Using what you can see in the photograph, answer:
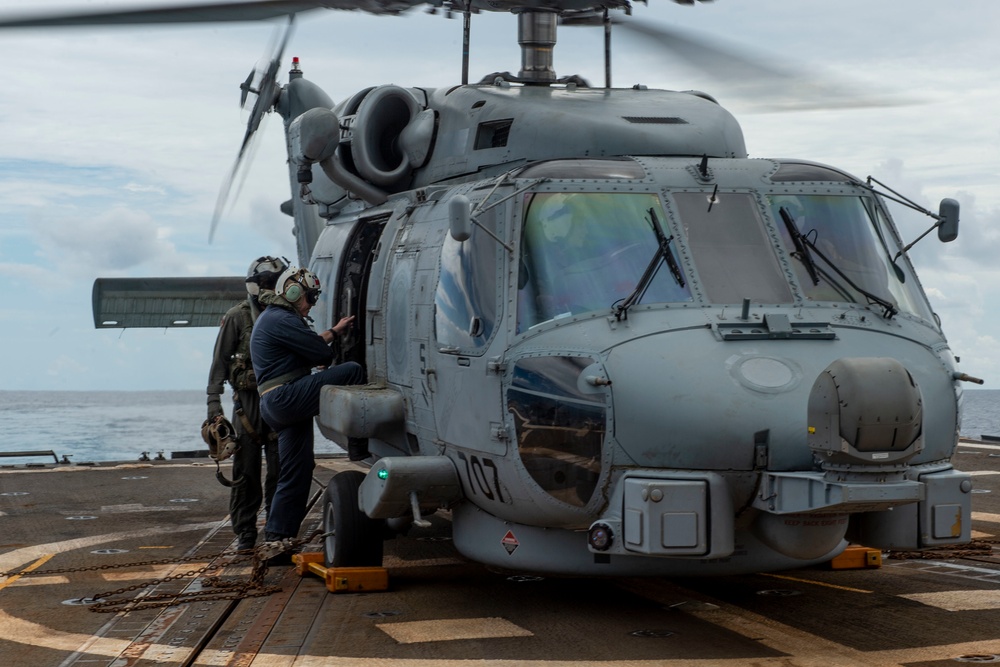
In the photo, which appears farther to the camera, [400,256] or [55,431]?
[55,431]

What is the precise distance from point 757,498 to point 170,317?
38.6 ft

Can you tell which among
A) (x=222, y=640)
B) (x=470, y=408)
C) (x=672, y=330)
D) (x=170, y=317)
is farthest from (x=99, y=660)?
(x=170, y=317)

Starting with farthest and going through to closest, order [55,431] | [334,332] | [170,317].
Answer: [55,431], [170,317], [334,332]

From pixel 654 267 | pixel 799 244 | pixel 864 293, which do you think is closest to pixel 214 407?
pixel 654 267

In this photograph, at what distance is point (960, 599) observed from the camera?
746 cm

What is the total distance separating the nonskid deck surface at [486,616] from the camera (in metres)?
6.33

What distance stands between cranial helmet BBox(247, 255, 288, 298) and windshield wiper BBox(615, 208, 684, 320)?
363 cm

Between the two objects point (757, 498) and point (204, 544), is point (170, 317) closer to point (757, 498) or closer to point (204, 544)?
point (204, 544)

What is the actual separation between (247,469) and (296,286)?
1.59 metres

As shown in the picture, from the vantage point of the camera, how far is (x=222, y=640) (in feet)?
22.3

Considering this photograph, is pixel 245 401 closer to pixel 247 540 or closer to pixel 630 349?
pixel 247 540

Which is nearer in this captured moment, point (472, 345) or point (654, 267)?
point (654, 267)

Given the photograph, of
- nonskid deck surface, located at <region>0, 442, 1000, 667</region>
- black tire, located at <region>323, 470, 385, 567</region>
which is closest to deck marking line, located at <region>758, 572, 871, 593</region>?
nonskid deck surface, located at <region>0, 442, 1000, 667</region>

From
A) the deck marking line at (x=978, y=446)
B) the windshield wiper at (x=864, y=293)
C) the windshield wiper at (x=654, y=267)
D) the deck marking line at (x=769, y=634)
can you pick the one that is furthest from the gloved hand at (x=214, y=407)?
the deck marking line at (x=978, y=446)
